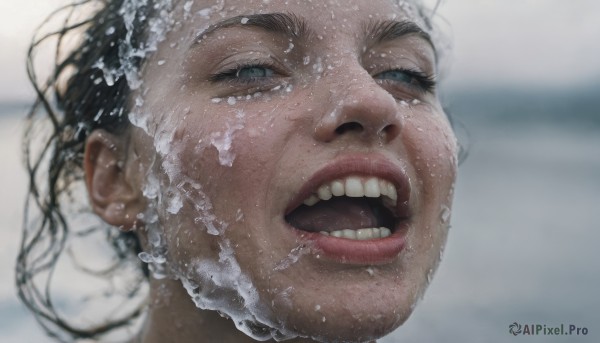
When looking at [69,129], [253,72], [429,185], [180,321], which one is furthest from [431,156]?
[69,129]

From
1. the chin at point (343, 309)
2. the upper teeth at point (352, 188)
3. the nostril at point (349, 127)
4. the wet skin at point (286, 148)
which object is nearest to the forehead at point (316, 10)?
the wet skin at point (286, 148)

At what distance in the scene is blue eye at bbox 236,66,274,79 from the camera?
159cm

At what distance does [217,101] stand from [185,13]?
0.94 ft

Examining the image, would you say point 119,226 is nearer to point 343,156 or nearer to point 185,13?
point 185,13

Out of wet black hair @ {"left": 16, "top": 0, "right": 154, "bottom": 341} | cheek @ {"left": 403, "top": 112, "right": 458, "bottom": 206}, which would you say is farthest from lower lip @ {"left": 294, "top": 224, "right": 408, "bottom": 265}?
wet black hair @ {"left": 16, "top": 0, "right": 154, "bottom": 341}

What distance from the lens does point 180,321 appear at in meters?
1.82

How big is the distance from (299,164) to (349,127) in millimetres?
129

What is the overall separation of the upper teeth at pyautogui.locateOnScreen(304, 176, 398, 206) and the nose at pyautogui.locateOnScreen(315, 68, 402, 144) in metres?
0.08

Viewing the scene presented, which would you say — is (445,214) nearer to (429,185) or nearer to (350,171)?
(429,185)

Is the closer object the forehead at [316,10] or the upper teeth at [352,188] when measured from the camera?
the upper teeth at [352,188]

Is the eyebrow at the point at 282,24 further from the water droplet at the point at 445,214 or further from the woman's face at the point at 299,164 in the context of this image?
the water droplet at the point at 445,214

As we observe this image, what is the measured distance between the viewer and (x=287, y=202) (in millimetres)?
1435

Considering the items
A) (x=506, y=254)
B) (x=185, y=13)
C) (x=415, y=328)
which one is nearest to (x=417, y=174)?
(x=185, y=13)

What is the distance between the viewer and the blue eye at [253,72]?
1595mm
